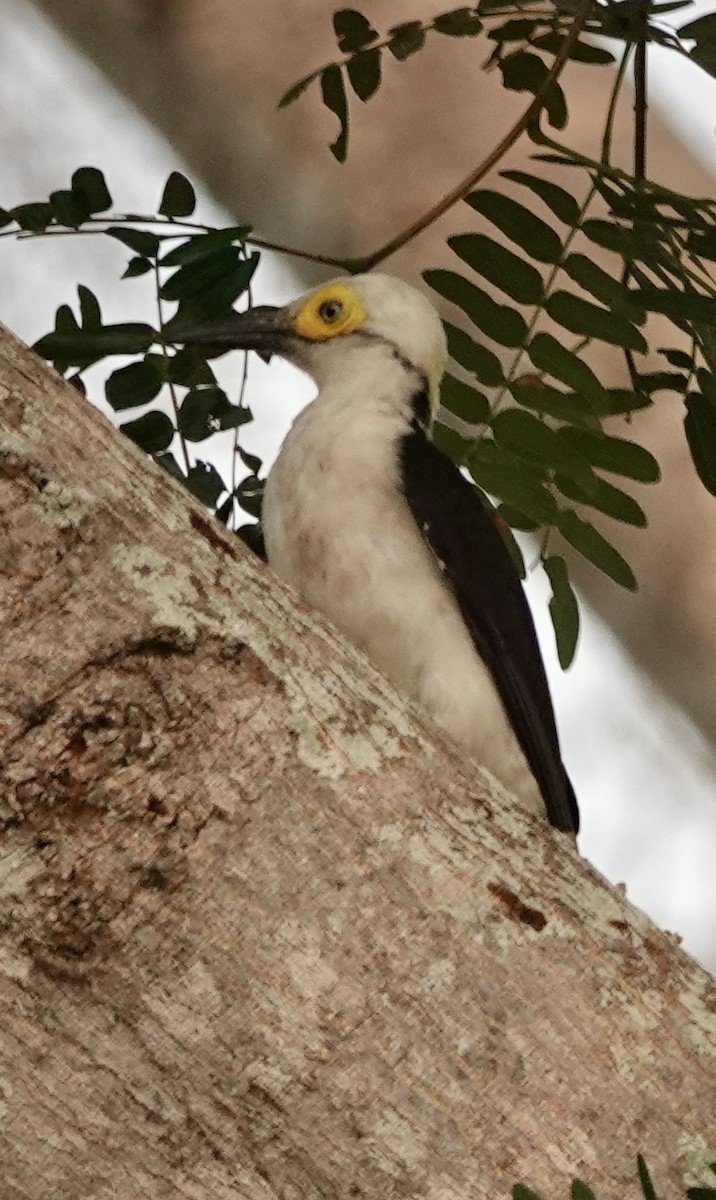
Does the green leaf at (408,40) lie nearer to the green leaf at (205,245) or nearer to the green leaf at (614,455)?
the green leaf at (205,245)

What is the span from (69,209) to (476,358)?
2.05ft

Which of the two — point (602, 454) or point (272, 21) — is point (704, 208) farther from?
point (272, 21)

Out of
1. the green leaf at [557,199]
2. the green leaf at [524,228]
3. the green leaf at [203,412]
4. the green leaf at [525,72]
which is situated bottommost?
the green leaf at [203,412]

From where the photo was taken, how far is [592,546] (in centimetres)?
249

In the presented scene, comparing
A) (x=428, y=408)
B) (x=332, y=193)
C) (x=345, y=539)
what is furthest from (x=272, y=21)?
(x=345, y=539)

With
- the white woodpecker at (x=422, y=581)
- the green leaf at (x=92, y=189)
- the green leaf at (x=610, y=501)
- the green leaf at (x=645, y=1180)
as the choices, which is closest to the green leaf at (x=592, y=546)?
the green leaf at (x=610, y=501)

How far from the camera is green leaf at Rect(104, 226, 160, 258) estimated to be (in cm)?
250

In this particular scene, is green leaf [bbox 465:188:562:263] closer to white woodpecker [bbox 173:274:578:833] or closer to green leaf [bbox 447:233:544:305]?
green leaf [bbox 447:233:544:305]

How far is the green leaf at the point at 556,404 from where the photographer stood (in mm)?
2332

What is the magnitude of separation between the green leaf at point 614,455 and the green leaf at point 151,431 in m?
0.60

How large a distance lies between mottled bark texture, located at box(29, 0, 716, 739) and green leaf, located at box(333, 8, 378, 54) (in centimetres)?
134

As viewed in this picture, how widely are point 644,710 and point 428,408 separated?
286cm

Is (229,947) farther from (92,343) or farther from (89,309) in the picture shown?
(89,309)

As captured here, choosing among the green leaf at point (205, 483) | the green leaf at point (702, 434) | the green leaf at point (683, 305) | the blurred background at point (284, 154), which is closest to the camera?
the green leaf at point (683, 305)
